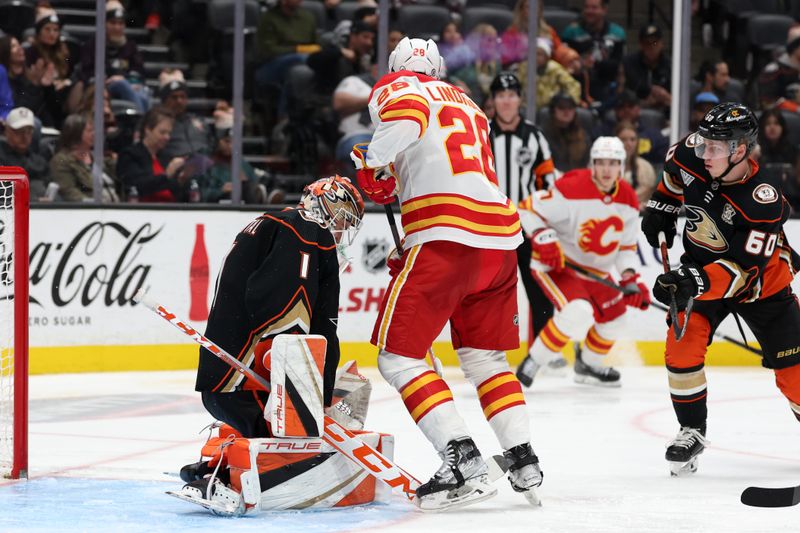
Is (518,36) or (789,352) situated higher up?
(518,36)

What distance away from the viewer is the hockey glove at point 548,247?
6.12m

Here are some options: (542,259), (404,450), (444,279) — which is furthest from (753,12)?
(444,279)

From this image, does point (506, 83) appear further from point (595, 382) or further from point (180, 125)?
point (180, 125)

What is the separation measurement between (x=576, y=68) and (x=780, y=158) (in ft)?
4.29

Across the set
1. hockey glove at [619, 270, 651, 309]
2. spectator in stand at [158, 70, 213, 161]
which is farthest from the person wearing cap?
spectator in stand at [158, 70, 213, 161]

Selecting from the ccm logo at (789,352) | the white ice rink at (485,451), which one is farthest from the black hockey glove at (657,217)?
the white ice rink at (485,451)

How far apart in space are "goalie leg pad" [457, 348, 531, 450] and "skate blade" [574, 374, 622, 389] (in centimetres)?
293

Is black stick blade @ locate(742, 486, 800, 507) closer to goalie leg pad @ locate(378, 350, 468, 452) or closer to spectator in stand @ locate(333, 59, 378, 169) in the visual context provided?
goalie leg pad @ locate(378, 350, 468, 452)

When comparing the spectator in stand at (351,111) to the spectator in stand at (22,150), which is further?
the spectator in stand at (351,111)

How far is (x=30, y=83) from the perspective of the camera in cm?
673

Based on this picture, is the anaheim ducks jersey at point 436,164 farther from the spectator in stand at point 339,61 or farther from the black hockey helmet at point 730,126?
the spectator in stand at point 339,61

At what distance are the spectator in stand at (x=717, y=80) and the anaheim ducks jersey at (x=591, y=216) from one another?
190cm

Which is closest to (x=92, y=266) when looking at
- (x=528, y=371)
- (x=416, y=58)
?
(x=528, y=371)

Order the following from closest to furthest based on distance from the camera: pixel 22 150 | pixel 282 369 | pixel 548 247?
pixel 282 369
pixel 548 247
pixel 22 150
